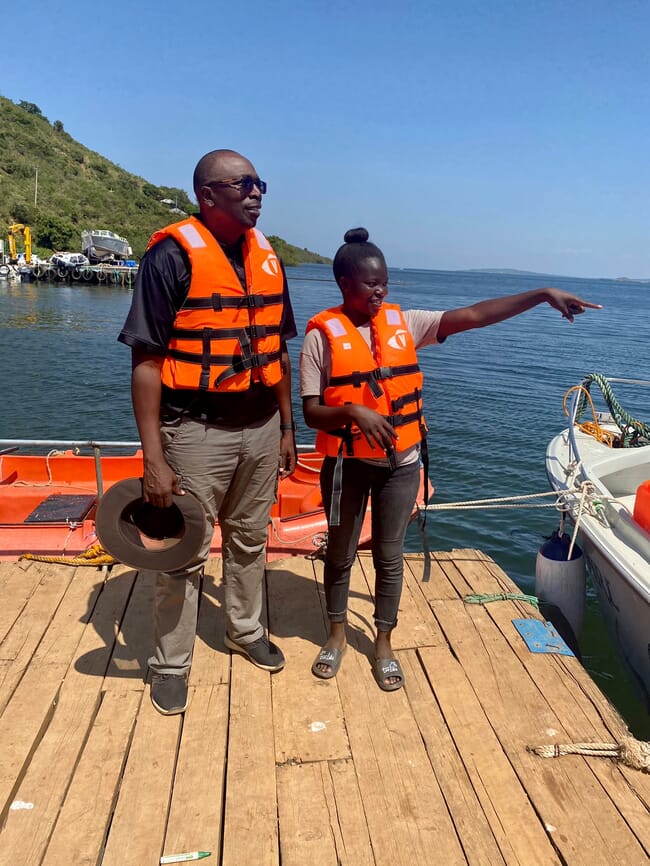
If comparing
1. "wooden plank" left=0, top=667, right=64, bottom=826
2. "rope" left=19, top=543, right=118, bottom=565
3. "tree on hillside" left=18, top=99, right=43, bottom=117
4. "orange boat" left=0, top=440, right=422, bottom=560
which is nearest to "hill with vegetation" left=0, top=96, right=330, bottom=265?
"tree on hillside" left=18, top=99, right=43, bottom=117

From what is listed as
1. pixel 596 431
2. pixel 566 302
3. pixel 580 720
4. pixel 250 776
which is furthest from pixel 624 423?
pixel 250 776

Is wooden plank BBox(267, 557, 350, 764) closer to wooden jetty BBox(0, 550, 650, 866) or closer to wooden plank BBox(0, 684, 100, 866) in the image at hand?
wooden jetty BBox(0, 550, 650, 866)

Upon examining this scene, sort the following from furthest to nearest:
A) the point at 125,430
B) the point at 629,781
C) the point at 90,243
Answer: the point at 90,243 < the point at 125,430 < the point at 629,781

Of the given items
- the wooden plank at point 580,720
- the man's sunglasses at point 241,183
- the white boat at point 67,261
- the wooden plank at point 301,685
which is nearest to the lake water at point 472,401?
the wooden plank at point 580,720

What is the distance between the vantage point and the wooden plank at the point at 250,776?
2.19 meters

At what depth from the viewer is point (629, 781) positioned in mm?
2549

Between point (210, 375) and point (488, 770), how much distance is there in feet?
6.67

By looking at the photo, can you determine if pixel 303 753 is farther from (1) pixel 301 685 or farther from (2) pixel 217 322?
(2) pixel 217 322

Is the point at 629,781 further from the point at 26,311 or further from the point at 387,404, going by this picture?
the point at 26,311

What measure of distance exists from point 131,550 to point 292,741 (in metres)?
1.11

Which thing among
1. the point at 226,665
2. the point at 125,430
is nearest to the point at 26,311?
the point at 125,430

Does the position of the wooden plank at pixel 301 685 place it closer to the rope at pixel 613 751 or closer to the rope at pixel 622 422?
the rope at pixel 613 751

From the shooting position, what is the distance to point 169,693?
286 cm

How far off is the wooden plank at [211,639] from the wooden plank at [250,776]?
3.4 inches
